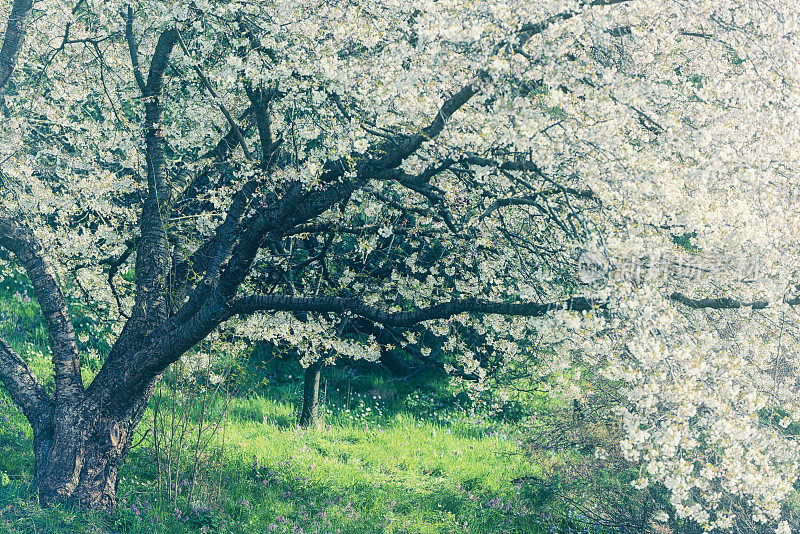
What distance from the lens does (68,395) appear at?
656cm

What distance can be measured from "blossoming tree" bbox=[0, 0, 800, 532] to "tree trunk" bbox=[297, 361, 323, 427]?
1939mm

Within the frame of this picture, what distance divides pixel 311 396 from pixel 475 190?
16.5 feet

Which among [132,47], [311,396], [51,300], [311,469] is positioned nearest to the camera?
[51,300]

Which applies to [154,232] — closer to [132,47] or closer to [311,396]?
[132,47]

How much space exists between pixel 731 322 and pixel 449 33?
4.43 meters

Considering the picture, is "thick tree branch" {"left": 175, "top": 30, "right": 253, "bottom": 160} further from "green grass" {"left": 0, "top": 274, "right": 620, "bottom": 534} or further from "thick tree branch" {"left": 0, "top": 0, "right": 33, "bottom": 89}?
"green grass" {"left": 0, "top": 274, "right": 620, "bottom": 534}

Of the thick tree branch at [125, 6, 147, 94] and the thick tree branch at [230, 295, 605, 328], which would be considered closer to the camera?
the thick tree branch at [230, 295, 605, 328]

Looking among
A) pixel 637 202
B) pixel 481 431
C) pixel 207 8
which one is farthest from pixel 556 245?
pixel 481 431

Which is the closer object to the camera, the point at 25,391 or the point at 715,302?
the point at 715,302

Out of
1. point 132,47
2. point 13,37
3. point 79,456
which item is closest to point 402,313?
point 79,456

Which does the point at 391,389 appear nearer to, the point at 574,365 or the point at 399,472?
the point at 399,472

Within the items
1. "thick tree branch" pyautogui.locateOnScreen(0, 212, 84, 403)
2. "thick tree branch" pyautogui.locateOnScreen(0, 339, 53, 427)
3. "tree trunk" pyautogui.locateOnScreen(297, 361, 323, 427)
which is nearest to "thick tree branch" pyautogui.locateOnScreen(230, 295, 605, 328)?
"thick tree branch" pyautogui.locateOnScreen(0, 212, 84, 403)

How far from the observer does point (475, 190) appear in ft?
22.0

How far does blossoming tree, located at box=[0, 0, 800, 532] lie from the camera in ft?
15.8
